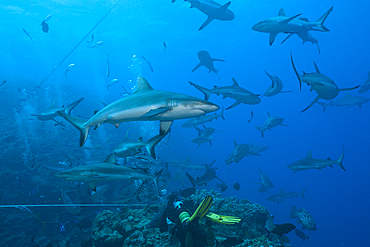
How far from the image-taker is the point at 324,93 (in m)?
4.38

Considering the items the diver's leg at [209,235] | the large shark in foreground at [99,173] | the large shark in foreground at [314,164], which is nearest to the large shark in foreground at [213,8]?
the large shark in foreground at [99,173]

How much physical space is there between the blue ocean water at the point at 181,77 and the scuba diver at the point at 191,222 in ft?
10.5

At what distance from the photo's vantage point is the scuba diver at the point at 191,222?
3.35 m

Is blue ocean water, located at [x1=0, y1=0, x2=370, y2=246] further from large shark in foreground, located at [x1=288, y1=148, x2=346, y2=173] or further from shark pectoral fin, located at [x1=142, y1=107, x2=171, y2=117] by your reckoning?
large shark in foreground, located at [x1=288, y1=148, x2=346, y2=173]

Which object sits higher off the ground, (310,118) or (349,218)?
(310,118)

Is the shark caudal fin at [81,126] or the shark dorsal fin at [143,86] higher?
the shark dorsal fin at [143,86]

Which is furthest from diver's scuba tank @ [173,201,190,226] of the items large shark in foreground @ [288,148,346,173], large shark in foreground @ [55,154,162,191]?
large shark in foreground @ [288,148,346,173]

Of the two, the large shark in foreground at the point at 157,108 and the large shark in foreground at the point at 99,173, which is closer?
the large shark in foreground at the point at 157,108

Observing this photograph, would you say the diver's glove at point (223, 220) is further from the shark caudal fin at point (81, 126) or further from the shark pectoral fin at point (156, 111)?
the shark caudal fin at point (81, 126)

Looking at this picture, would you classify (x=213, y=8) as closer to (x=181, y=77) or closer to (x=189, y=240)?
(x=189, y=240)

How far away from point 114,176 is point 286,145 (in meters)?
135

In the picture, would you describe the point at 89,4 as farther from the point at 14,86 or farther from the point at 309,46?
the point at 309,46

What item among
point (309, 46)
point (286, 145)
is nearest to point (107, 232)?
point (309, 46)

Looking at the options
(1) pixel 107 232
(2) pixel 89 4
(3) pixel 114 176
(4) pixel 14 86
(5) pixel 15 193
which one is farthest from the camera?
(2) pixel 89 4
